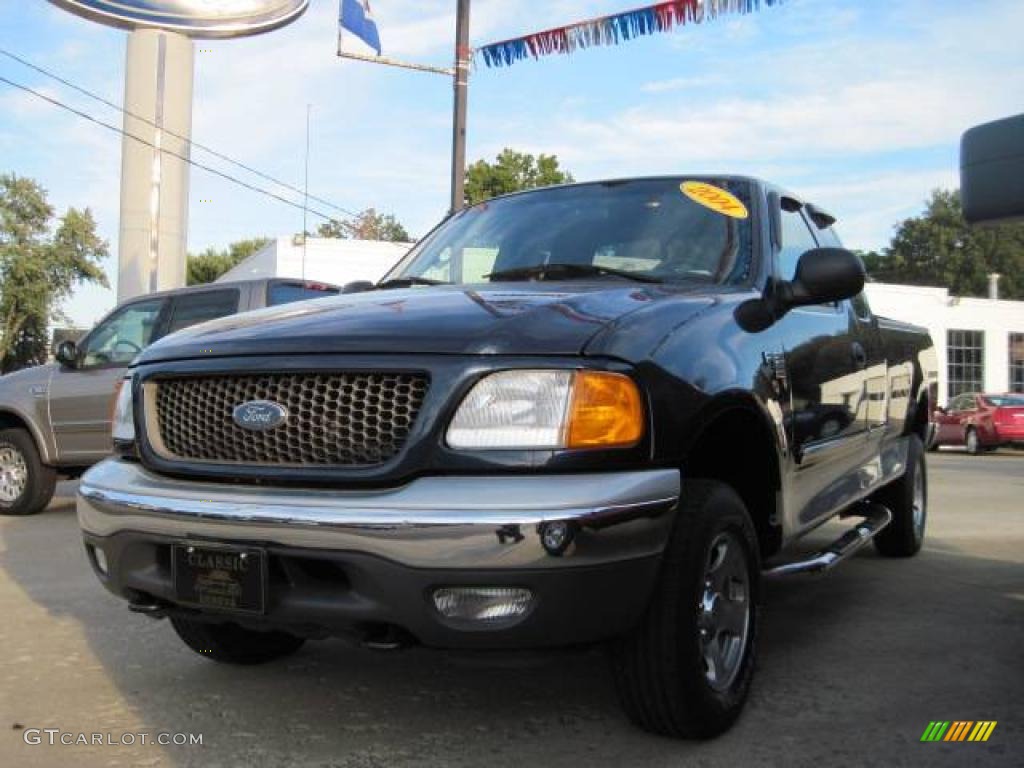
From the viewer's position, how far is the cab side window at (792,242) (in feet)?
13.4

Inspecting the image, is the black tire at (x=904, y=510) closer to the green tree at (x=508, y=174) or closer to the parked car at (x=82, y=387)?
the parked car at (x=82, y=387)

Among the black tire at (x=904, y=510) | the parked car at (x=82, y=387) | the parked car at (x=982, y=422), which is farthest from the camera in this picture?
the parked car at (x=982, y=422)

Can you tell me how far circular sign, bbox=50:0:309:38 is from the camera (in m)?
22.8

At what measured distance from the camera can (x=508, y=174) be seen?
47.2m

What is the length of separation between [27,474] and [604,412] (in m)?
7.40

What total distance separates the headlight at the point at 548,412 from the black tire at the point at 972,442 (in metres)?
21.0

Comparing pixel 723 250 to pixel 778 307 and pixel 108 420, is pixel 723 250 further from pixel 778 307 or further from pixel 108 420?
pixel 108 420

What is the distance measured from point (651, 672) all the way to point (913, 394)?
144 inches

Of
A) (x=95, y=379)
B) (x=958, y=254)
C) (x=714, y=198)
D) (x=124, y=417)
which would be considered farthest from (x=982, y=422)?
(x=958, y=254)

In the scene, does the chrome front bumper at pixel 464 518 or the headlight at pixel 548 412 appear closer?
the chrome front bumper at pixel 464 518

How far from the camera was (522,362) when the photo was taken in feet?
8.77

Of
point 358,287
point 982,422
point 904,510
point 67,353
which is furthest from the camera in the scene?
point 982,422

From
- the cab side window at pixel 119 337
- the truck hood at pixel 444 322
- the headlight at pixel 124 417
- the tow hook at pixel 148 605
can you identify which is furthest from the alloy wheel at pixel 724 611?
the cab side window at pixel 119 337

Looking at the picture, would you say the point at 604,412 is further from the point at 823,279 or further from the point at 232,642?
the point at 232,642
